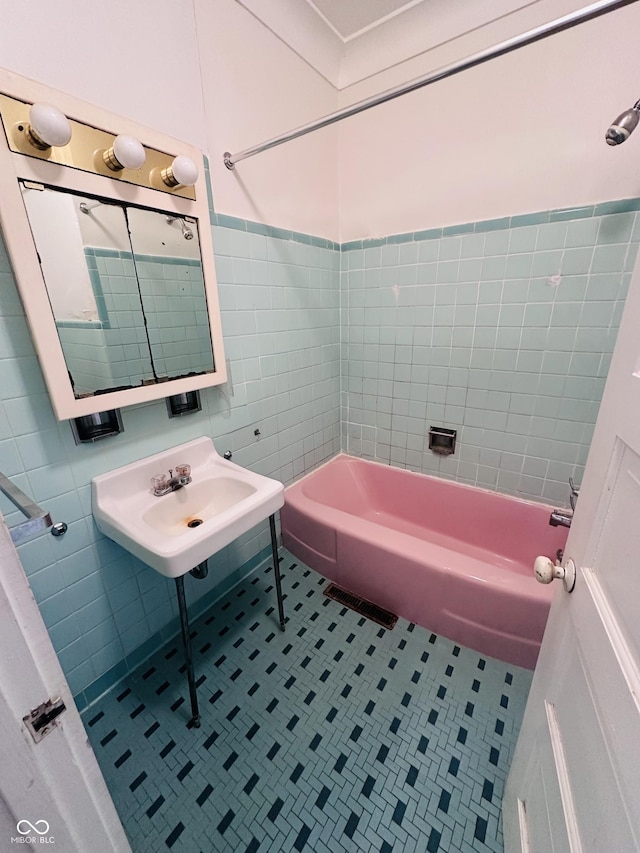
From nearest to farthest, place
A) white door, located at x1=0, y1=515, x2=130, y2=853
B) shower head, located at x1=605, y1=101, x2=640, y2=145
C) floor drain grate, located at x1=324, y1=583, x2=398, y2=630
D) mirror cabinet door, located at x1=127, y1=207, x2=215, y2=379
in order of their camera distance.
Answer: white door, located at x1=0, y1=515, x2=130, y2=853 → shower head, located at x1=605, y1=101, x2=640, y2=145 → mirror cabinet door, located at x1=127, y1=207, x2=215, y2=379 → floor drain grate, located at x1=324, y1=583, x2=398, y2=630

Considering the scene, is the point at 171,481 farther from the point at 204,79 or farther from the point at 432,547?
the point at 204,79

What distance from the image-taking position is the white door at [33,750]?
367 millimetres

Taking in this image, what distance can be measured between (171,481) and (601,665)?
125 cm

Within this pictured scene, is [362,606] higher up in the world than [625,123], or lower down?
lower down

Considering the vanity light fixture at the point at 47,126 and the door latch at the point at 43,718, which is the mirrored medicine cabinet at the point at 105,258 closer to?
the vanity light fixture at the point at 47,126

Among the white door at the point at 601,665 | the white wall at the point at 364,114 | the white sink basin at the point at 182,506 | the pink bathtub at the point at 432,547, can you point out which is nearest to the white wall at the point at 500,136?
the white wall at the point at 364,114

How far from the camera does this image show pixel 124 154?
3.03ft

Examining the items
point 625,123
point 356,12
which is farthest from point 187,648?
point 356,12

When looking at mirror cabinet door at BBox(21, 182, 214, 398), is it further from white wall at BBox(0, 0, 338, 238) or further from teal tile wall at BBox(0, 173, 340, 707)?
white wall at BBox(0, 0, 338, 238)

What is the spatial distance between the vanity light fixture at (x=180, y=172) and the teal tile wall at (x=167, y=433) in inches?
9.8

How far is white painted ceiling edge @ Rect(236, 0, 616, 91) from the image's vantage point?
1313 mm

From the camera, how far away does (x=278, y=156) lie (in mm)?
1523

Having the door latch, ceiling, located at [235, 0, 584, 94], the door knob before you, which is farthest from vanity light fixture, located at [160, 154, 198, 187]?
the door knob

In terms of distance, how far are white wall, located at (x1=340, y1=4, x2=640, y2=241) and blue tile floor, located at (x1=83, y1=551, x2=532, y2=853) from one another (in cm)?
199
